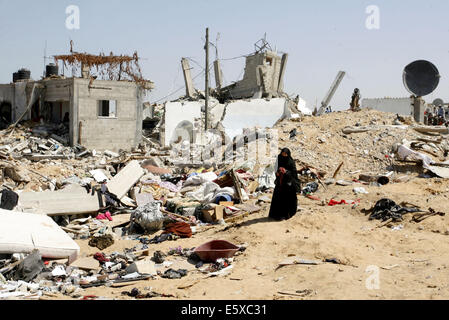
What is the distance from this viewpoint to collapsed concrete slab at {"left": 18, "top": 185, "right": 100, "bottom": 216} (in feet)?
30.2

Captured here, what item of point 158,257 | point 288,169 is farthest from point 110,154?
point 158,257

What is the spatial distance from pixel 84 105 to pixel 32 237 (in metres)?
12.7

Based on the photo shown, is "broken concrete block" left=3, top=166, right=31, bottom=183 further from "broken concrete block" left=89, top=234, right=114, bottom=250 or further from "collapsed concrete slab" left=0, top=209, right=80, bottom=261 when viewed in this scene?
"collapsed concrete slab" left=0, top=209, right=80, bottom=261

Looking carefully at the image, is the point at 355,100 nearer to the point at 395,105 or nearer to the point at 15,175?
the point at 395,105

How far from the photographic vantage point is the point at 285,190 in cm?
844

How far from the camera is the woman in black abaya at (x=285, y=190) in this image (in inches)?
332

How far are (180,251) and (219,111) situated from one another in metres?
16.9

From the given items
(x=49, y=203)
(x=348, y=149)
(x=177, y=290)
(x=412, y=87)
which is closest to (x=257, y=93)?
(x=412, y=87)

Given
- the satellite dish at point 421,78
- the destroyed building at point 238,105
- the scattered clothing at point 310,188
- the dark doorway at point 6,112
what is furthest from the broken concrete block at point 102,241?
the dark doorway at point 6,112

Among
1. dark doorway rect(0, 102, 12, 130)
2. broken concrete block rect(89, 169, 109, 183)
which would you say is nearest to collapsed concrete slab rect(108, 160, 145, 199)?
broken concrete block rect(89, 169, 109, 183)

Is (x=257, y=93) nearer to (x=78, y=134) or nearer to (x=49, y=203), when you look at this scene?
(x=78, y=134)

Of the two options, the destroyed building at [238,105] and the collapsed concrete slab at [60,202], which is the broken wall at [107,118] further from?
the collapsed concrete slab at [60,202]

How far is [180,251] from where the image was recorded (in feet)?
24.6

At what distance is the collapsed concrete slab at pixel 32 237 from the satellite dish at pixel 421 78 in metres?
15.0
